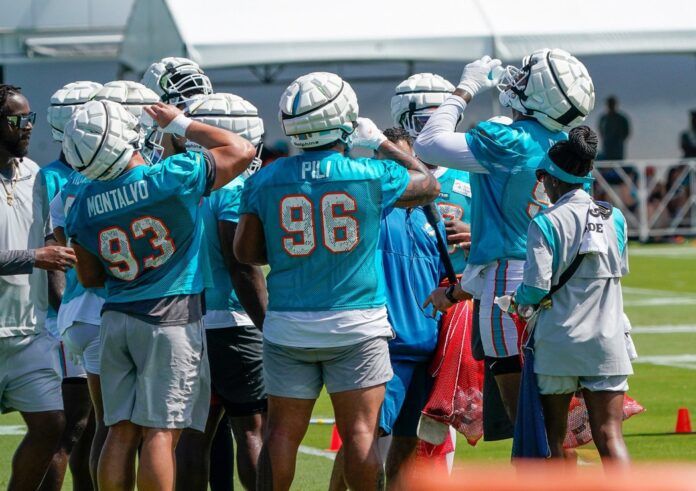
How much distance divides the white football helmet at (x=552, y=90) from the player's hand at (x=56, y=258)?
2.21 m

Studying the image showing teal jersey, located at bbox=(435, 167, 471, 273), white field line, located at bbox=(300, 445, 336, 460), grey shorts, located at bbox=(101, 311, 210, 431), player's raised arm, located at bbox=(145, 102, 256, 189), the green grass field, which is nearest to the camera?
grey shorts, located at bbox=(101, 311, 210, 431)

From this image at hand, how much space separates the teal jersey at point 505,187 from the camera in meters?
6.22

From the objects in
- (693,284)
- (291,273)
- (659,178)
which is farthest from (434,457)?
(659,178)

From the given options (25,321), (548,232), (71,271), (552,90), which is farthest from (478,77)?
(25,321)

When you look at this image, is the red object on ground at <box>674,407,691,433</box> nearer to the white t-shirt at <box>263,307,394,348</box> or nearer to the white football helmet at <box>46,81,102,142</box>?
the white t-shirt at <box>263,307,394,348</box>

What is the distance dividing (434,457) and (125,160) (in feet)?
8.07

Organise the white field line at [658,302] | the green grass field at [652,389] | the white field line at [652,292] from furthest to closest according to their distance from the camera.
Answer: the white field line at [652,292], the white field line at [658,302], the green grass field at [652,389]

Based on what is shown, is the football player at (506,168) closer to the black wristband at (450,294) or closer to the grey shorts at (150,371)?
the black wristband at (450,294)

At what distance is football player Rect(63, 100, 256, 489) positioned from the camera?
18.7 ft

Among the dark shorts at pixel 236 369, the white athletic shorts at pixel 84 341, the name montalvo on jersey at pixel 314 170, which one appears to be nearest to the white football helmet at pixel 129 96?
the white athletic shorts at pixel 84 341

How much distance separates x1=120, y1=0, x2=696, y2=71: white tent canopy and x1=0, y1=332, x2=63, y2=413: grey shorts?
14.1 meters

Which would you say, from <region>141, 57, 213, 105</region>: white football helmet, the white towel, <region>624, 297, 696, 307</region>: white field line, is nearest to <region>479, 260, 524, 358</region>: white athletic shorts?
the white towel

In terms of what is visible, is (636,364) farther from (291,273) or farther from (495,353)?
(291,273)

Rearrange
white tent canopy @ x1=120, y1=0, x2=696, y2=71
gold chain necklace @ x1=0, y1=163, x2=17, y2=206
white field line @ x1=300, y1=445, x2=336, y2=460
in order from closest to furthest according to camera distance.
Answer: gold chain necklace @ x1=0, y1=163, x2=17, y2=206, white field line @ x1=300, y1=445, x2=336, y2=460, white tent canopy @ x1=120, y1=0, x2=696, y2=71
